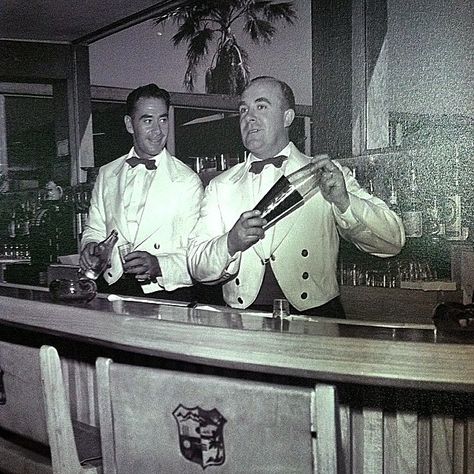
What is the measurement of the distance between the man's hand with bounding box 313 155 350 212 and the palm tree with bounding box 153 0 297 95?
9.6 inches

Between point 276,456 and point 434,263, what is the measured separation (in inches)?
19.2

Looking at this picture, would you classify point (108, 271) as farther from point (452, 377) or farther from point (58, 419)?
point (452, 377)

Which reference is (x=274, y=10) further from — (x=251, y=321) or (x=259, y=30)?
(x=251, y=321)

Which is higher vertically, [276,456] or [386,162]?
[386,162]

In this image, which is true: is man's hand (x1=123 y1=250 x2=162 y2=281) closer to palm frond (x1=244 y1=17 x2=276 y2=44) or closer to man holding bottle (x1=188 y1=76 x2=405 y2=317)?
man holding bottle (x1=188 y1=76 x2=405 y2=317)

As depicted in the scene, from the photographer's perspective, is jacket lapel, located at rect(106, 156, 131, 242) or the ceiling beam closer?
the ceiling beam

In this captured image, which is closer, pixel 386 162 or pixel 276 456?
pixel 276 456

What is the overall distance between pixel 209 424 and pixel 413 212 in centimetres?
54

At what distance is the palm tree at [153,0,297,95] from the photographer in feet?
5.49

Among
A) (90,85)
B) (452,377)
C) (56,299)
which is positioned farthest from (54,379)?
(90,85)

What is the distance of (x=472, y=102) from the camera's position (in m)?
1.42

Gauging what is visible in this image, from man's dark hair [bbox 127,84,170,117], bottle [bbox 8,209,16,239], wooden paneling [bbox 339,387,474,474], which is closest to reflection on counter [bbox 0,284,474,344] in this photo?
wooden paneling [bbox 339,387,474,474]

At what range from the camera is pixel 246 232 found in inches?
68.1

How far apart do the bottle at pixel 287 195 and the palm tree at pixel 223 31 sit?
0.72 ft
